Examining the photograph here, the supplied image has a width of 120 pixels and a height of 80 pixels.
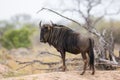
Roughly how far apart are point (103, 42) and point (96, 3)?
2731 millimetres

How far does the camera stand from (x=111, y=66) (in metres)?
13.8

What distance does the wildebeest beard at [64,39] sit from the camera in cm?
1101

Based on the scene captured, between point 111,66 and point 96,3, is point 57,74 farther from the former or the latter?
point 96,3

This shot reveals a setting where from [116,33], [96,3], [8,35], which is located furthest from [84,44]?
[8,35]

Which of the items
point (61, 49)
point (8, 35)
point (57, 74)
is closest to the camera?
point (57, 74)

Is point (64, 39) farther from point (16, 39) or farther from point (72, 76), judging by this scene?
point (16, 39)

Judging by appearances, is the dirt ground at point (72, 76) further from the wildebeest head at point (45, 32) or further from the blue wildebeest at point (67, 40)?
the wildebeest head at point (45, 32)

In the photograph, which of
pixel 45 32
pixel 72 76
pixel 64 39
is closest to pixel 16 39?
pixel 45 32

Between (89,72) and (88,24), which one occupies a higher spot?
(88,24)

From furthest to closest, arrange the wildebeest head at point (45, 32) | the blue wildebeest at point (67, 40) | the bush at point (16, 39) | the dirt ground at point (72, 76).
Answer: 1. the bush at point (16, 39)
2. the wildebeest head at point (45, 32)
3. the blue wildebeest at point (67, 40)
4. the dirt ground at point (72, 76)

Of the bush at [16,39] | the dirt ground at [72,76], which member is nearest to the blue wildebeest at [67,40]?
the dirt ground at [72,76]

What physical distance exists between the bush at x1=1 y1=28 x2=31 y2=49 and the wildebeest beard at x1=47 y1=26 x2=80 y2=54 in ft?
88.9

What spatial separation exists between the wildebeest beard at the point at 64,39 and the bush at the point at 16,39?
1066 inches

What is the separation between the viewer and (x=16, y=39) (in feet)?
127
